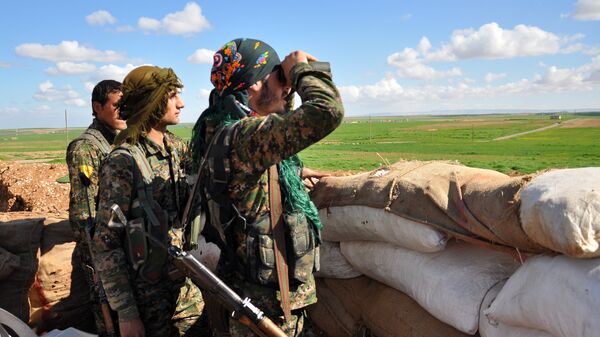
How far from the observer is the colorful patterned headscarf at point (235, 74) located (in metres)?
1.91

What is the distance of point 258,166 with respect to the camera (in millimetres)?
1760

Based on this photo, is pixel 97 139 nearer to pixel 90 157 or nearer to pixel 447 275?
pixel 90 157

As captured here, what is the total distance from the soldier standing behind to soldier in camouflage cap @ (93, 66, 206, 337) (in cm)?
50

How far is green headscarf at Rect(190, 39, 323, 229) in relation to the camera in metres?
1.91

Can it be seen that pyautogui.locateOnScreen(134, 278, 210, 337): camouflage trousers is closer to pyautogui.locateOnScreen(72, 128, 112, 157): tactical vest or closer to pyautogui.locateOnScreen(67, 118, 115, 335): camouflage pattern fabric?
pyautogui.locateOnScreen(67, 118, 115, 335): camouflage pattern fabric

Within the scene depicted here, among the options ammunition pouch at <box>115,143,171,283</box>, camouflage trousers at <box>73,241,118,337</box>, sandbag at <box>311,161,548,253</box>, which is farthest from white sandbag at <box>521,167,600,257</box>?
camouflage trousers at <box>73,241,118,337</box>

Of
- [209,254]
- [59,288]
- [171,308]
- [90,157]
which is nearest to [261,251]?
[171,308]

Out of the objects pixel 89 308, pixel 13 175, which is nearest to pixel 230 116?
pixel 89 308

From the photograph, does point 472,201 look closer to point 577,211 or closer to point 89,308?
point 577,211

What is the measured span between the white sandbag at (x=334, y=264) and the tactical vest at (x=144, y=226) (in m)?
1.17

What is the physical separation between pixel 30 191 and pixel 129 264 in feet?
32.3

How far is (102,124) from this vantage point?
11.7 feet

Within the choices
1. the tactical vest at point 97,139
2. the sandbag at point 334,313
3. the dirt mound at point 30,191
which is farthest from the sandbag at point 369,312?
the dirt mound at point 30,191

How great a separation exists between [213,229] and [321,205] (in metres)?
1.20
